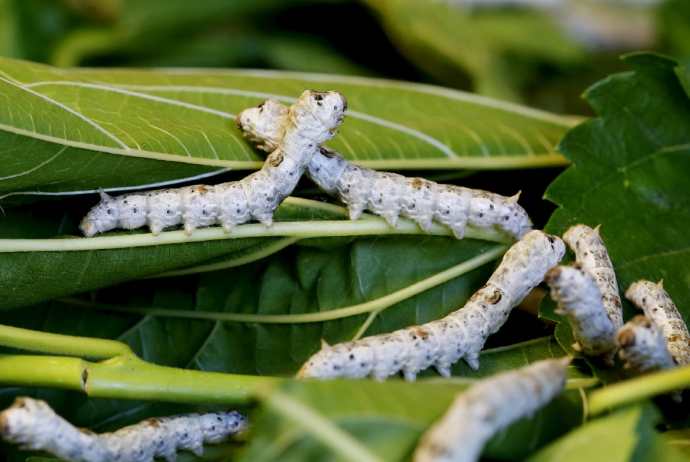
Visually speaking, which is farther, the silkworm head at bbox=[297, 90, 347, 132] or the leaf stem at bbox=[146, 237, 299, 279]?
the leaf stem at bbox=[146, 237, 299, 279]

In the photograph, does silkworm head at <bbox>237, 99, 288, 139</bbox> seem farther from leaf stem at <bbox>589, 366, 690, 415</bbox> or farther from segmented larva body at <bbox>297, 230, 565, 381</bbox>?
leaf stem at <bbox>589, 366, 690, 415</bbox>

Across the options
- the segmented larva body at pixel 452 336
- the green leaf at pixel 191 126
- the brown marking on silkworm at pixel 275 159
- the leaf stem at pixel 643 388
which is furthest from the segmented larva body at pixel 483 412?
the green leaf at pixel 191 126

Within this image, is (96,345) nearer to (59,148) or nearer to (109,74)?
(59,148)

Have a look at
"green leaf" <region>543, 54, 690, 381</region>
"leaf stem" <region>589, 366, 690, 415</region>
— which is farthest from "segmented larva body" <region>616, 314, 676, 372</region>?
"green leaf" <region>543, 54, 690, 381</region>

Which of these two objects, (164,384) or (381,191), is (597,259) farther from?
(164,384)

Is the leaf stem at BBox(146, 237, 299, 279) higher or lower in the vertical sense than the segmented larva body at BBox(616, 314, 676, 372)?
higher

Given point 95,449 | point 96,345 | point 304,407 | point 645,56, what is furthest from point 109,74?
point 645,56

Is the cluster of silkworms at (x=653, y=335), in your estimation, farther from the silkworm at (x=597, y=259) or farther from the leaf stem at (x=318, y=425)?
the leaf stem at (x=318, y=425)
